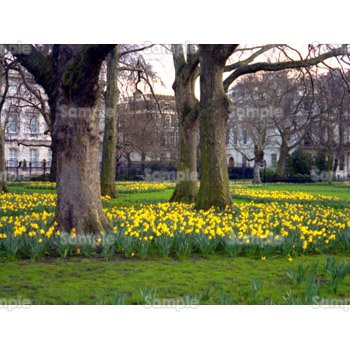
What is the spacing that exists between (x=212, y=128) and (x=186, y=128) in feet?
9.69

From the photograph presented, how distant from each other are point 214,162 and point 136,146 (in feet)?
72.0

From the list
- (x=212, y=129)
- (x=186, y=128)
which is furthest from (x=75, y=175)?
(x=186, y=128)

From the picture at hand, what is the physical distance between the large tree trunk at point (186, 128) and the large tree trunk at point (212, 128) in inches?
99.6

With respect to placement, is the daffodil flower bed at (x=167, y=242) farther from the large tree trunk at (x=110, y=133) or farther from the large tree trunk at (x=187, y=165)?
the large tree trunk at (x=110, y=133)

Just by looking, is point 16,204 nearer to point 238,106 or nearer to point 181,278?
point 181,278

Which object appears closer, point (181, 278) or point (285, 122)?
point (181, 278)

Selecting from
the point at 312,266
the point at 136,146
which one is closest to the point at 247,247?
the point at 312,266

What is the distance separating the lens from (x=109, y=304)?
456cm

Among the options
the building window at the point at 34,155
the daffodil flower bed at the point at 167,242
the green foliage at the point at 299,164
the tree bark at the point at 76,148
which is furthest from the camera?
the building window at the point at 34,155

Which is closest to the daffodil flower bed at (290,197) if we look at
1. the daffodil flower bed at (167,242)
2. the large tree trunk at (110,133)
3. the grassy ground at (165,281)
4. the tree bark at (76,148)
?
the large tree trunk at (110,133)

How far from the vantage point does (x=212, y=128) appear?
12078mm

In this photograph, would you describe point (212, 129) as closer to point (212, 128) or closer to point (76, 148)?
point (212, 128)

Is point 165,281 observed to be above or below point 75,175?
below

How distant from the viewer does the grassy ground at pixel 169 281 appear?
4.98 m
